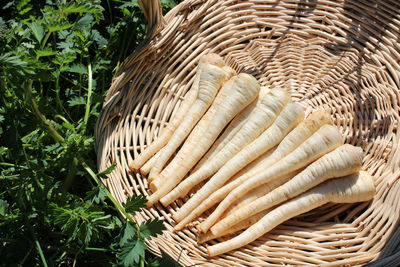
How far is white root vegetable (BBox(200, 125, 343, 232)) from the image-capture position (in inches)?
81.3

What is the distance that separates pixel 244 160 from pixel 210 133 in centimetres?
25

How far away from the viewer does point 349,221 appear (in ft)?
6.95

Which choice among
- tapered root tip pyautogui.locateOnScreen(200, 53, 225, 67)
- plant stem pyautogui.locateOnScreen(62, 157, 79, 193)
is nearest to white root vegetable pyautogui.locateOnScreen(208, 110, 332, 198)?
tapered root tip pyautogui.locateOnScreen(200, 53, 225, 67)

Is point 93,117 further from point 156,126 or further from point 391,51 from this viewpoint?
point 391,51

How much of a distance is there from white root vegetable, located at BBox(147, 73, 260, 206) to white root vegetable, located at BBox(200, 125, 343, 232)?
291 mm

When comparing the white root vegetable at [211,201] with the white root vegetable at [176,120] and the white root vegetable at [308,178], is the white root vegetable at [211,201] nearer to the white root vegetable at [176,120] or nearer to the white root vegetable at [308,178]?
the white root vegetable at [308,178]

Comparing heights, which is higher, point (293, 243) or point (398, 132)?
point (398, 132)

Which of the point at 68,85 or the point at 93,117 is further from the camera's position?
the point at 68,85

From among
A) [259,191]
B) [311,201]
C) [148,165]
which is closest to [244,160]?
[259,191]

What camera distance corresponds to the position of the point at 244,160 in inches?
87.4

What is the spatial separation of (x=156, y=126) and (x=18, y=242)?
987mm

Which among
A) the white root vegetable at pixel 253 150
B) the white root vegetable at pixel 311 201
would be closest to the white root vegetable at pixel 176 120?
the white root vegetable at pixel 253 150

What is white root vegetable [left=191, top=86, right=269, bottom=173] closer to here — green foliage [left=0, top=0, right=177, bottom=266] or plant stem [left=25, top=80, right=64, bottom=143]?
green foliage [left=0, top=0, right=177, bottom=266]

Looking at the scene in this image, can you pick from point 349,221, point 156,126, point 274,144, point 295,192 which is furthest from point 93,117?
point 349,221
